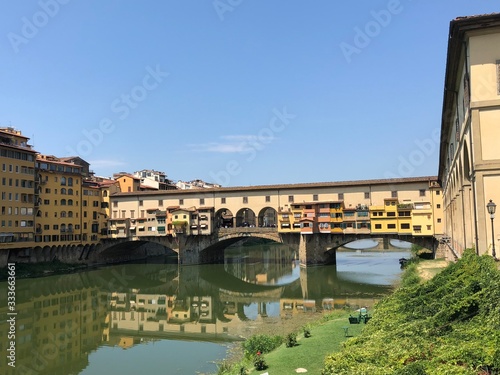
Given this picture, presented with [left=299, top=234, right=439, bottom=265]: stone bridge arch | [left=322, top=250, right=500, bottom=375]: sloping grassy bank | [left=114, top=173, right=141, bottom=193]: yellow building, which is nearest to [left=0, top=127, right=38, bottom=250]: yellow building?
[left=114, top=173, right=141, bottom=193]: yellow building

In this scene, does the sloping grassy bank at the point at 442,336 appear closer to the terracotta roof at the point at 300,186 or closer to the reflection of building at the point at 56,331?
the reflection of building at the point at 56,331

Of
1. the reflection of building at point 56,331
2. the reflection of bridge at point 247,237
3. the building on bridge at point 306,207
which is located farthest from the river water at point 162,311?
the building on bridge at point 306,207

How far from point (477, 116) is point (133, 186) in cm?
5312

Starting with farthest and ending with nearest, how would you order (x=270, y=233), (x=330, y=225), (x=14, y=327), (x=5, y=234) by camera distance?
(x=270, y=233), (x=330, y=225), (x=5, y=234), (x=14, y=327)

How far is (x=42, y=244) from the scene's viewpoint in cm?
4481

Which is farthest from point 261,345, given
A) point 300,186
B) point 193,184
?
point 193,184

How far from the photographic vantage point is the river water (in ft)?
58.3

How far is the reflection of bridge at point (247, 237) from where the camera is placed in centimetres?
4316

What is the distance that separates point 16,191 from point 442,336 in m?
43.7

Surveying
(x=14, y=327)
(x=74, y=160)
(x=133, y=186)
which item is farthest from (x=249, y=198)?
(x=74, y=160)

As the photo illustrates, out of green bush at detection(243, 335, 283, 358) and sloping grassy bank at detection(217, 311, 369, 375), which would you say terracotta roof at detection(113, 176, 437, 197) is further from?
green bush at detection(243, 335, 283, 358)

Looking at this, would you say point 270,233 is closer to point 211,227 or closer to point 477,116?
point 211,227

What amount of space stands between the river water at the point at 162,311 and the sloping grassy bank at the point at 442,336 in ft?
27.9

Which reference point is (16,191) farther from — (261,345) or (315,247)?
(261,345)
